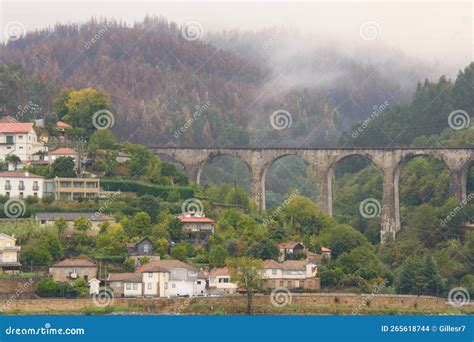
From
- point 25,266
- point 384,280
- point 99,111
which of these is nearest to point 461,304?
point 384,280

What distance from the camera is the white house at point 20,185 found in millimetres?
87125

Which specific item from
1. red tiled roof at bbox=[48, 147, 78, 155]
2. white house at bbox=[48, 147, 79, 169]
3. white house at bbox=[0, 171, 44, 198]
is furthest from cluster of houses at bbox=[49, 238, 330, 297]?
red tiled roof at bbox=[48, 147, 78, 155]

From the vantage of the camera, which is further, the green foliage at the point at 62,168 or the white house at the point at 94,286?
the green foliage at the point at 62,168

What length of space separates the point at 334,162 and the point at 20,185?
2692 cm

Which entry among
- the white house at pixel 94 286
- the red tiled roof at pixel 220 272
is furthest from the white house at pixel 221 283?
the white house at pixel 94 286

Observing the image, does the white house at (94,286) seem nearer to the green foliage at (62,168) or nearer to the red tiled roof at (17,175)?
the red tiled roof at (17,175)

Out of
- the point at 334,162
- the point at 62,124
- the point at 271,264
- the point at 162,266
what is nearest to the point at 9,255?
the point at 162,266

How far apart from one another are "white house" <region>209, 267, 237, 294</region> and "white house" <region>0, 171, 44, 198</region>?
50.9 ft

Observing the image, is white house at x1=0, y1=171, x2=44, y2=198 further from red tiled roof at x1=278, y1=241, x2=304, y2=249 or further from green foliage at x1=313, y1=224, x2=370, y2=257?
green foliage at x1=313, y1=224, x2=370, y2=257

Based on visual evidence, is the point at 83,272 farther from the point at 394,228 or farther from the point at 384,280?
the point at 394,228

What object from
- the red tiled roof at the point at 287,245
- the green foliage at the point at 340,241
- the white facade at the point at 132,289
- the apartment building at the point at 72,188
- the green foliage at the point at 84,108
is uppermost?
the green foliage at the point at 84,108

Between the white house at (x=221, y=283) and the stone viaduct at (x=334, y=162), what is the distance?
26311 millimetres

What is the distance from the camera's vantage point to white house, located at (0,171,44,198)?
286ft

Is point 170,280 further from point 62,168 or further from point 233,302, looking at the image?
point 62,168
